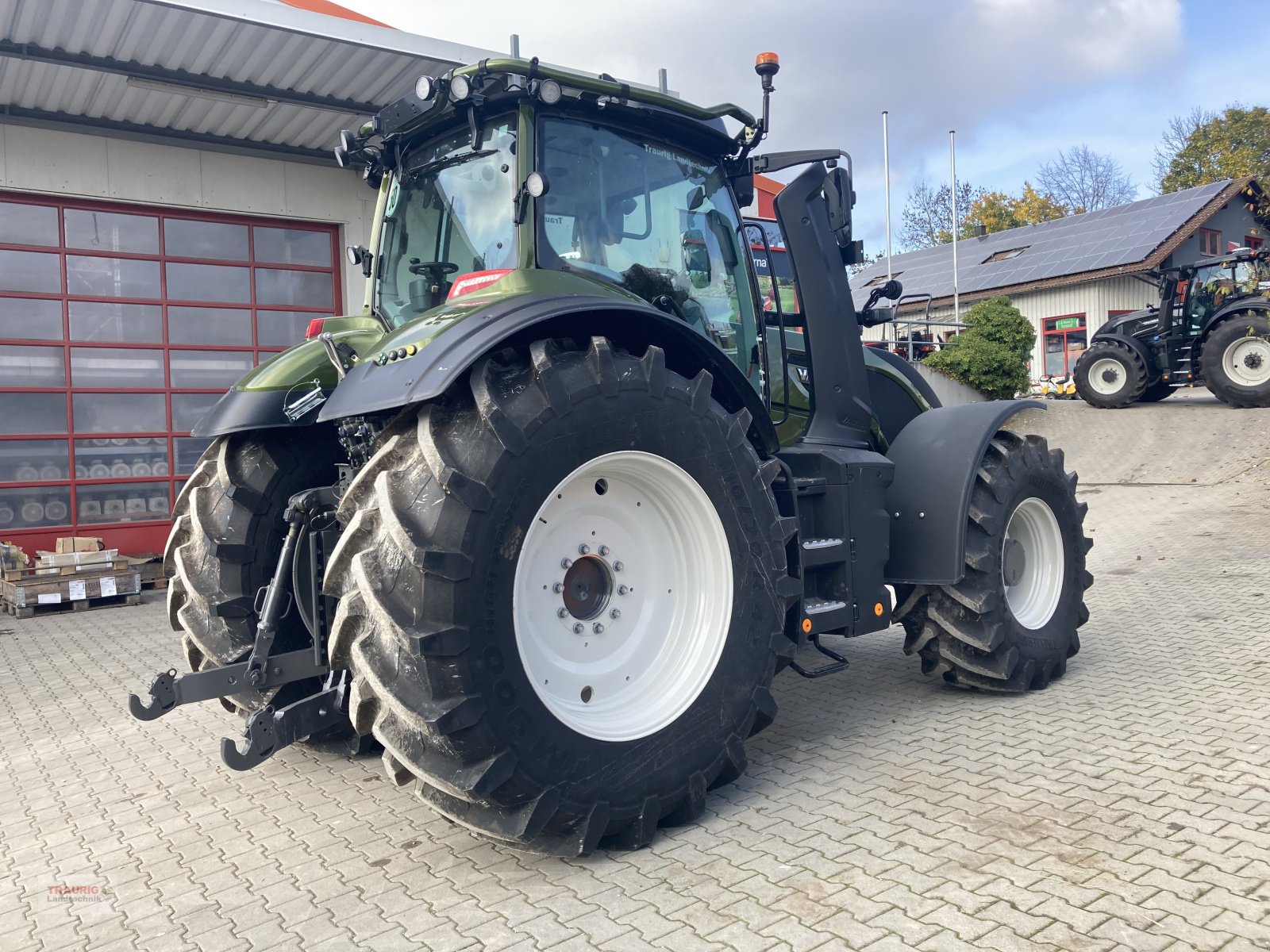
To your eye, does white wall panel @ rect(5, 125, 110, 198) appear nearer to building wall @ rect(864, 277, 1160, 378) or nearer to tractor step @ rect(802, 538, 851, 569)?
tractor step @ rect(802, 538, 851, 569)

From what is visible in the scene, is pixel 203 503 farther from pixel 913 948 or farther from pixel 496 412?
pixel 913 948

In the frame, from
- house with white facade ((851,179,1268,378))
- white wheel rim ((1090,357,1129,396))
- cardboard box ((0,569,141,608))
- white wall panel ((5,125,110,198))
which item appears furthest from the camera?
house with white facade ((851,179,1268,378))

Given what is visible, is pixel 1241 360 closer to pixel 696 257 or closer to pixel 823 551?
pixel 823 551

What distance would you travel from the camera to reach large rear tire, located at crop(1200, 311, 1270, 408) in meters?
16.5

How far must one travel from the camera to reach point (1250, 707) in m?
→ 4.60

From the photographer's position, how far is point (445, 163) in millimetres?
4094

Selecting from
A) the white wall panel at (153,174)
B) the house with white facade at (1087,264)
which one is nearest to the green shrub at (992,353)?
the house with white facade at (1087,264)

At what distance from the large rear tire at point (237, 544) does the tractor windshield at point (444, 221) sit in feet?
2.65

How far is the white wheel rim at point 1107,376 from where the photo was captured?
1848cm

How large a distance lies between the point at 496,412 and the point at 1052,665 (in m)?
3.55

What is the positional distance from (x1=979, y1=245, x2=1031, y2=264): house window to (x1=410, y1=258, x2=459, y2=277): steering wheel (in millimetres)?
30413

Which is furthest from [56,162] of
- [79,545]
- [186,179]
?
[79,545]

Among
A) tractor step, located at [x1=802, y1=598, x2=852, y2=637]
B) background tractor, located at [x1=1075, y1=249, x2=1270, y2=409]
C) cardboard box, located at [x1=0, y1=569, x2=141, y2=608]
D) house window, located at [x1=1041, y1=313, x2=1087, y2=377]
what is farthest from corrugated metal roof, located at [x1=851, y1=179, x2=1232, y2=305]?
tractor step, located at [x1=802, y1=598, x2=852, y2=637]

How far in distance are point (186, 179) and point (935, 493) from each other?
8.39 meters
